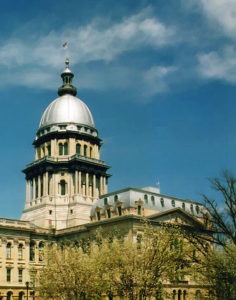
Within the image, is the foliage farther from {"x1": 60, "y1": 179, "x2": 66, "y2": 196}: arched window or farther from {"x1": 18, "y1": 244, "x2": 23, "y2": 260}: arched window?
{"x1": 60, "y1": 179, "x2": 66, "y2": 196}: arched window

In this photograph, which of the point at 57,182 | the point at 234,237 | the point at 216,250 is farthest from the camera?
the point at 57,182

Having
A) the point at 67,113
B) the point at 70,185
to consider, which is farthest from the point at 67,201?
the point at 67,113

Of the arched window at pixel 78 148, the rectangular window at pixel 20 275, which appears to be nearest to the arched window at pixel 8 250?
the rectangular window at pixel 20 275

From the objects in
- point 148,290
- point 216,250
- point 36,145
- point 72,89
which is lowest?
point 148,290

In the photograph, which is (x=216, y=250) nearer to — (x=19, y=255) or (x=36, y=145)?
(x=19, y=255)

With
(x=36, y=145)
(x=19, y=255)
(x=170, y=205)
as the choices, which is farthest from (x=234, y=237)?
(x=36, y=145)

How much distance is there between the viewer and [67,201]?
114500 millimetres

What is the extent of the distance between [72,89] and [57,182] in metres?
26.1

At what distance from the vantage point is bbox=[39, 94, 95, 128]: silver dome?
12331cm

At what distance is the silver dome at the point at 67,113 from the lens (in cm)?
12331

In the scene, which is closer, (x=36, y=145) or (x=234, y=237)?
(x=234, y=237)

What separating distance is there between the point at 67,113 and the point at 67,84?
10.4m

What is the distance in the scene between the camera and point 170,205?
102m

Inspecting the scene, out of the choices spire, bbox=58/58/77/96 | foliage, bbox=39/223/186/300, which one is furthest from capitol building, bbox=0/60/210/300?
foliage, bbox=39/223/186/300
